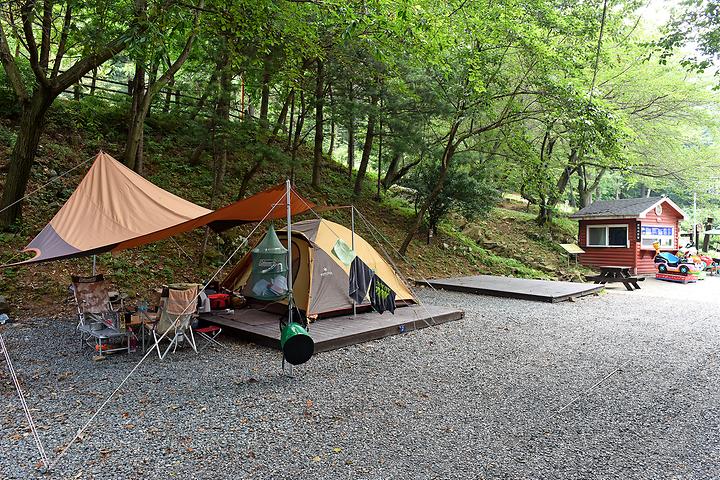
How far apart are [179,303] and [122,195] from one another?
176 cm

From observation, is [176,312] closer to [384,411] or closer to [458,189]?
[384,411]

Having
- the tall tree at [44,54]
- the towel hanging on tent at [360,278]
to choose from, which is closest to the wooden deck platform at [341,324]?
the towel hanging on tent at [360,278]

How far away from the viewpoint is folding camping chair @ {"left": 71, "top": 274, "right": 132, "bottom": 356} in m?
4.87

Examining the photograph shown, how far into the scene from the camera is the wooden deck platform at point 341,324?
5203mm

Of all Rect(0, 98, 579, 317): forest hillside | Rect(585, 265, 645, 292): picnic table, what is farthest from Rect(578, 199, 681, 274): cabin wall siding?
Rect(585, 265, 645, 292): picnic table

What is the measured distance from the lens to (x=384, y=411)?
11.4 feet

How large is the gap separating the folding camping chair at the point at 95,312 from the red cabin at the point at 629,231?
1572 centimetres

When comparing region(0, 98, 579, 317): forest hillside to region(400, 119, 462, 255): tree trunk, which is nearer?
region(0, 98, 579, 317): forest hillside

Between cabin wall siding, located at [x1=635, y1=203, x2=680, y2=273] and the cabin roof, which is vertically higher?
the cabin roof

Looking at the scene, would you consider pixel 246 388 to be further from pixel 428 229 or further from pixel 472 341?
pixel 428 229

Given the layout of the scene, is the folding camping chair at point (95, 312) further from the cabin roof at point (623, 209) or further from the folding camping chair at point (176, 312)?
the cabin roof at point (623, 209)

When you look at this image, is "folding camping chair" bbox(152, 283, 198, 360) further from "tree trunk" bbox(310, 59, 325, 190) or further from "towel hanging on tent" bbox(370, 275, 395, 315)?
"tree trunk" bbox(310, 59, 325, 190)

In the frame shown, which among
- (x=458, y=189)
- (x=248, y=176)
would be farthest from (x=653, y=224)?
(x=248, y=176)

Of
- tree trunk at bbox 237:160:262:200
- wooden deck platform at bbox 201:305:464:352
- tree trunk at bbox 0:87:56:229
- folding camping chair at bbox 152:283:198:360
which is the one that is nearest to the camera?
folding camping chair at bbox 152:283:198:360
